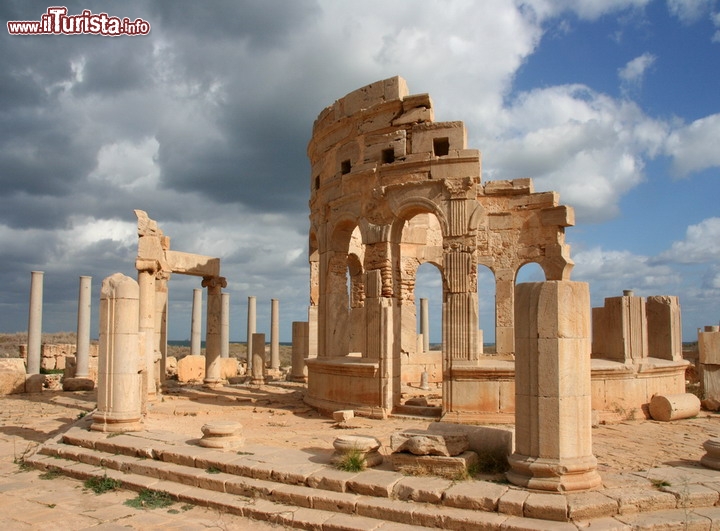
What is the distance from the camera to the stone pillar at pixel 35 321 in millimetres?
22016

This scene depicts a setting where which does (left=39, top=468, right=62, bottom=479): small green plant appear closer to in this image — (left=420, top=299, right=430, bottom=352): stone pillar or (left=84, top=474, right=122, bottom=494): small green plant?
(left=84, top=474, right=122, bottom=494): small green plant

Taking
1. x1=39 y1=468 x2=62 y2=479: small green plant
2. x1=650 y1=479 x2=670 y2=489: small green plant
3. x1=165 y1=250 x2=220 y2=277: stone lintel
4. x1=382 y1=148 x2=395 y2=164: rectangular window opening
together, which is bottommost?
x1=39 y1=468 x2=62 y2=479: small green plant

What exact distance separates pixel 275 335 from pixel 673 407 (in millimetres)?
20469

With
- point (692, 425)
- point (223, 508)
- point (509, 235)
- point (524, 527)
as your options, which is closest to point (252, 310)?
point (509, 235)

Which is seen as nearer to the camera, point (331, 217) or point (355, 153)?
point (355, 153)

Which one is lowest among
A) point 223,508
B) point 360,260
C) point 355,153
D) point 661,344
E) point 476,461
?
point 223,508

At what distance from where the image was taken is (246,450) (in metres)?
8.60

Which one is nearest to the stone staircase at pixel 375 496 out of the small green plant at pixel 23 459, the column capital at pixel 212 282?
the small green plant at pixel 23 459

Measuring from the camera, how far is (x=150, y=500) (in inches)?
288

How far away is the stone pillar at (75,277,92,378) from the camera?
2141cm

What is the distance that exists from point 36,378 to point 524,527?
18.4 metres

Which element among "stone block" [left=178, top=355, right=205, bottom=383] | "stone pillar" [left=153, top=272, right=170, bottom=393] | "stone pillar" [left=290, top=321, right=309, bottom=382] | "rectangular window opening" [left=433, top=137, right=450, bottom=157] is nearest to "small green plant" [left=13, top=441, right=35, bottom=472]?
"stone pillar" [left=153, top=272, right=170, bottom=393]

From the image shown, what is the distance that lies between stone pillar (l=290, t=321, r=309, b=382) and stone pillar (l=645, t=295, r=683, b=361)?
11.5 metres

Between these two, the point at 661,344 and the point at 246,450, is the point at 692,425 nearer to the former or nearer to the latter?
the point at 661,344
